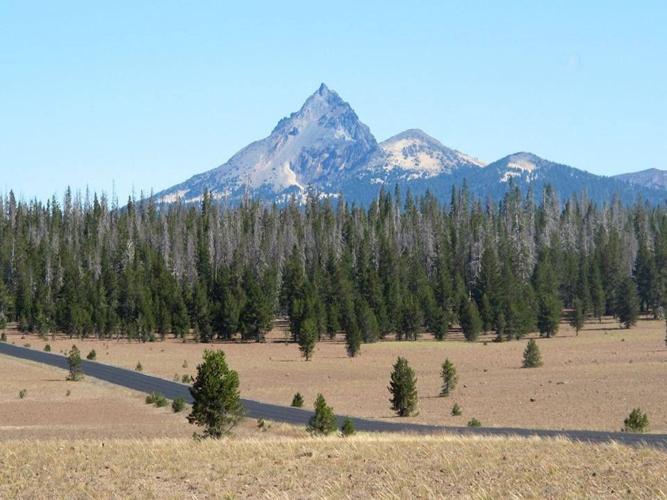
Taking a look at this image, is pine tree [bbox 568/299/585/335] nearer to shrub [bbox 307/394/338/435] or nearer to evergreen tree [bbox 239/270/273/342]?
evergreen tree [bbox 239/270/273/342]

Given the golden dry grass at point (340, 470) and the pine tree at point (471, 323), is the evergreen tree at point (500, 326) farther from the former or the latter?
the golden dry grass at point (340, 470)

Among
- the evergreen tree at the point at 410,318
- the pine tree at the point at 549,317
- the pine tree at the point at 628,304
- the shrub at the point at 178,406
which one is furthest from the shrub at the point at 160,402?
the pine tree at the point at 628,304

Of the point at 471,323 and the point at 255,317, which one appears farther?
the point at 255,317

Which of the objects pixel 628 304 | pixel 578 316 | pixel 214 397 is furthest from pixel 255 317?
pixel 214 397

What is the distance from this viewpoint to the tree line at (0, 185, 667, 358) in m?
113

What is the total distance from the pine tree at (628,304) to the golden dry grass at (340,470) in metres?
94.6

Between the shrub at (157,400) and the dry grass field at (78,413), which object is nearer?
the dry grass field at (78,413)

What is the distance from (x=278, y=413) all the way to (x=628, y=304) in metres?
77.5

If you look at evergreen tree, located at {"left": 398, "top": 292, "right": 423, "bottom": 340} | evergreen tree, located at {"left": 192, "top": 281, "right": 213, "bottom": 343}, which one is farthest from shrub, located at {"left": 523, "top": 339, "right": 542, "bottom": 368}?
evergreen tree, located at {"left": 192, "top": 281, "right": 213, "bottom": 343}

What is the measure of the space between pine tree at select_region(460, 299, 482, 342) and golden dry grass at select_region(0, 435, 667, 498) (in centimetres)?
7895

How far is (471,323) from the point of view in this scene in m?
107

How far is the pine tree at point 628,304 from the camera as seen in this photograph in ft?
388

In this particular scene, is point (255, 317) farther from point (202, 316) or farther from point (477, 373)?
point (477, 373)

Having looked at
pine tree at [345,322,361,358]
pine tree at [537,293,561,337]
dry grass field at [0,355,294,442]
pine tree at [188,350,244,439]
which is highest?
pine tree at [537,293,561,337]
